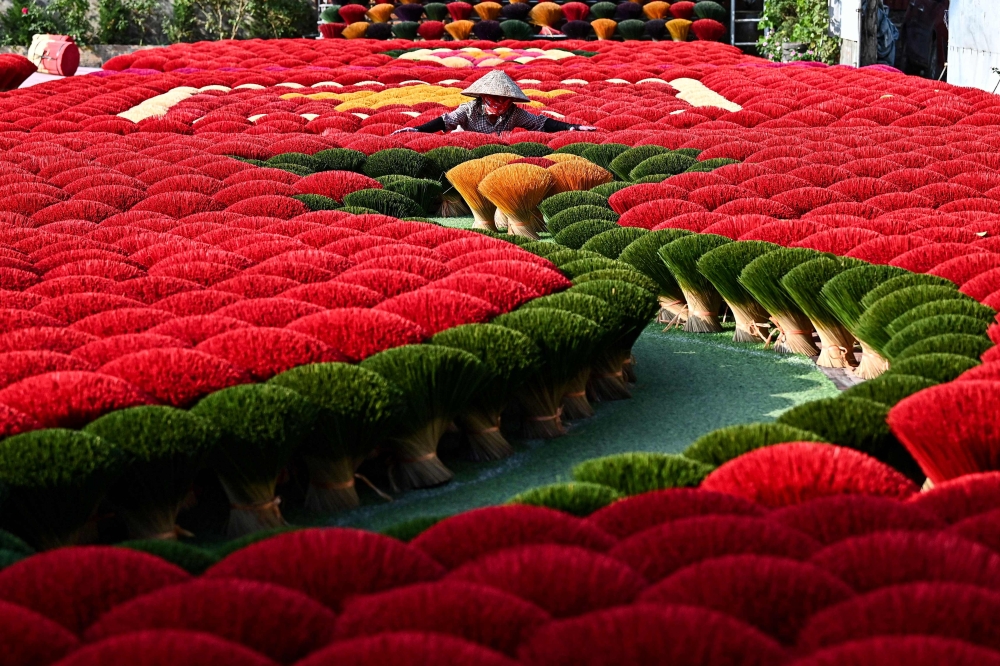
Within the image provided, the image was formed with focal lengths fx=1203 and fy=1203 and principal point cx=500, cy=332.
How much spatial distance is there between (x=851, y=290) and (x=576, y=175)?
101 inches

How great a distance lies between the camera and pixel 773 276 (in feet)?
13.9

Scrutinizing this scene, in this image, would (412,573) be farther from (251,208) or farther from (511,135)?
(511,135)

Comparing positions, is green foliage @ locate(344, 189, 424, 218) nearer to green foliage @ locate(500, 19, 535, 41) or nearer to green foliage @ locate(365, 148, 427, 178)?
green foliage @ locate(365, 148, 427, 178)

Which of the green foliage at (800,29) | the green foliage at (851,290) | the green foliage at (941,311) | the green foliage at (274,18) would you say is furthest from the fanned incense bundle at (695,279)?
the green foliage at (274,18)

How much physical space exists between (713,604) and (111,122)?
7.82 m

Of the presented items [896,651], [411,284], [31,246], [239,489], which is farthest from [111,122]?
[896,651]

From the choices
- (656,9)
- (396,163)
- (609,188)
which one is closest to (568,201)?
(609,188)

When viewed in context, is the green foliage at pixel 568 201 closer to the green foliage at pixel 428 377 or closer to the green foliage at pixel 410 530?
the green foliage at pixel 428 377

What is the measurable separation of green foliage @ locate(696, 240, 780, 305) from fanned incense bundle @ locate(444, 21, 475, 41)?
14.4m

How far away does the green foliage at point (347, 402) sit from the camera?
299 centimetres

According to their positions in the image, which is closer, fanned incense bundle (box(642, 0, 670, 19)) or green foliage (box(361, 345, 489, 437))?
green foliage (box(361, 345, 489, 437))

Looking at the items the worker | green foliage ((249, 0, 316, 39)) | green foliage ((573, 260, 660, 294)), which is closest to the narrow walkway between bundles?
green foliage ((573, 260, 660, 294))

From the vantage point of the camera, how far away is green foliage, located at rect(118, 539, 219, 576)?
7.04ft

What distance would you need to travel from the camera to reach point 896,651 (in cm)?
153
